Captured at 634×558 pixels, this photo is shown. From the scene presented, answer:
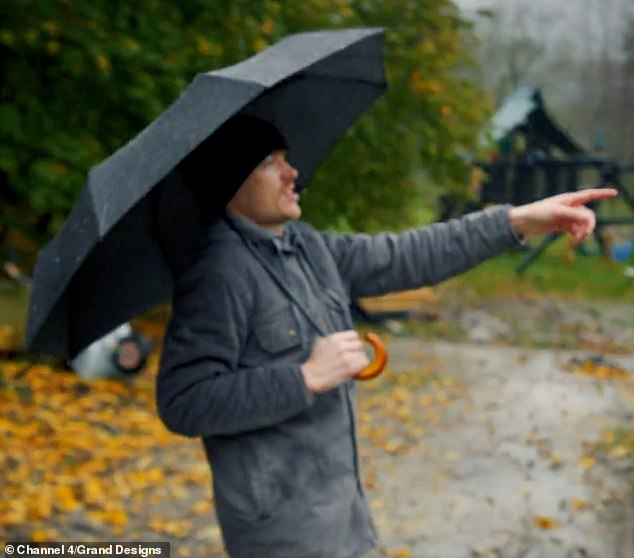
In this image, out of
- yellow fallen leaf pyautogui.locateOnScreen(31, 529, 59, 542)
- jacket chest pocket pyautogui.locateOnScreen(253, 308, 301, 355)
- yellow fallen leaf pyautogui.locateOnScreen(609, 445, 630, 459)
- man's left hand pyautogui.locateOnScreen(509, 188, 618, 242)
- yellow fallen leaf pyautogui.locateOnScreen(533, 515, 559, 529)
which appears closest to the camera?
jacket chest pocket pyautogui.locateOnScreen(253, 308, 301, 355)

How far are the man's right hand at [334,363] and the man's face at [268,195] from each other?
1.06 feet

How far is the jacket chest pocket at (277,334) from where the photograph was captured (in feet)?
6.89

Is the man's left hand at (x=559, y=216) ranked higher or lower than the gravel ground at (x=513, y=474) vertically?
higher

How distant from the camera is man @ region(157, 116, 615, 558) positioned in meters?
2.04

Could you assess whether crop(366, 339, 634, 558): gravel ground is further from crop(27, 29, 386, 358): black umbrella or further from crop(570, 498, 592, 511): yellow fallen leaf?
crop(27, 29, 386, 358): black umbrella

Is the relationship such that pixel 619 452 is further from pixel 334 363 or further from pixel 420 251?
pixel 334 363

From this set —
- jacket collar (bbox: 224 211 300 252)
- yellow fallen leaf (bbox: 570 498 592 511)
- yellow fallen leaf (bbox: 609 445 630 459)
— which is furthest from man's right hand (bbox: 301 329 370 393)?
yellow fallen leaf (bbox: 609 445 630 459)

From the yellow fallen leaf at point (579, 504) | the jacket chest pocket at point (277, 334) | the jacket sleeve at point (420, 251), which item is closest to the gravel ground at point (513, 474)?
the yellow fallen leaf at point (579, 504)

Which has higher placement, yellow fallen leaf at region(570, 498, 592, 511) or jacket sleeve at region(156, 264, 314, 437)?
jacket sleeve at region(156, 264, 314, 437)

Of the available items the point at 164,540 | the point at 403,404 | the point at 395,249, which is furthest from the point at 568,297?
the point at 395,249

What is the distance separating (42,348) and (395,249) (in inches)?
33.1

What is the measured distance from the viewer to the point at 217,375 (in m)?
2.05

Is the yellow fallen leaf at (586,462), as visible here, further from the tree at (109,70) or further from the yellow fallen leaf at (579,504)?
the tree at (109,70)

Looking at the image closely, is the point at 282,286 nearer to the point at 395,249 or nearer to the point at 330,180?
the point at 395,249
